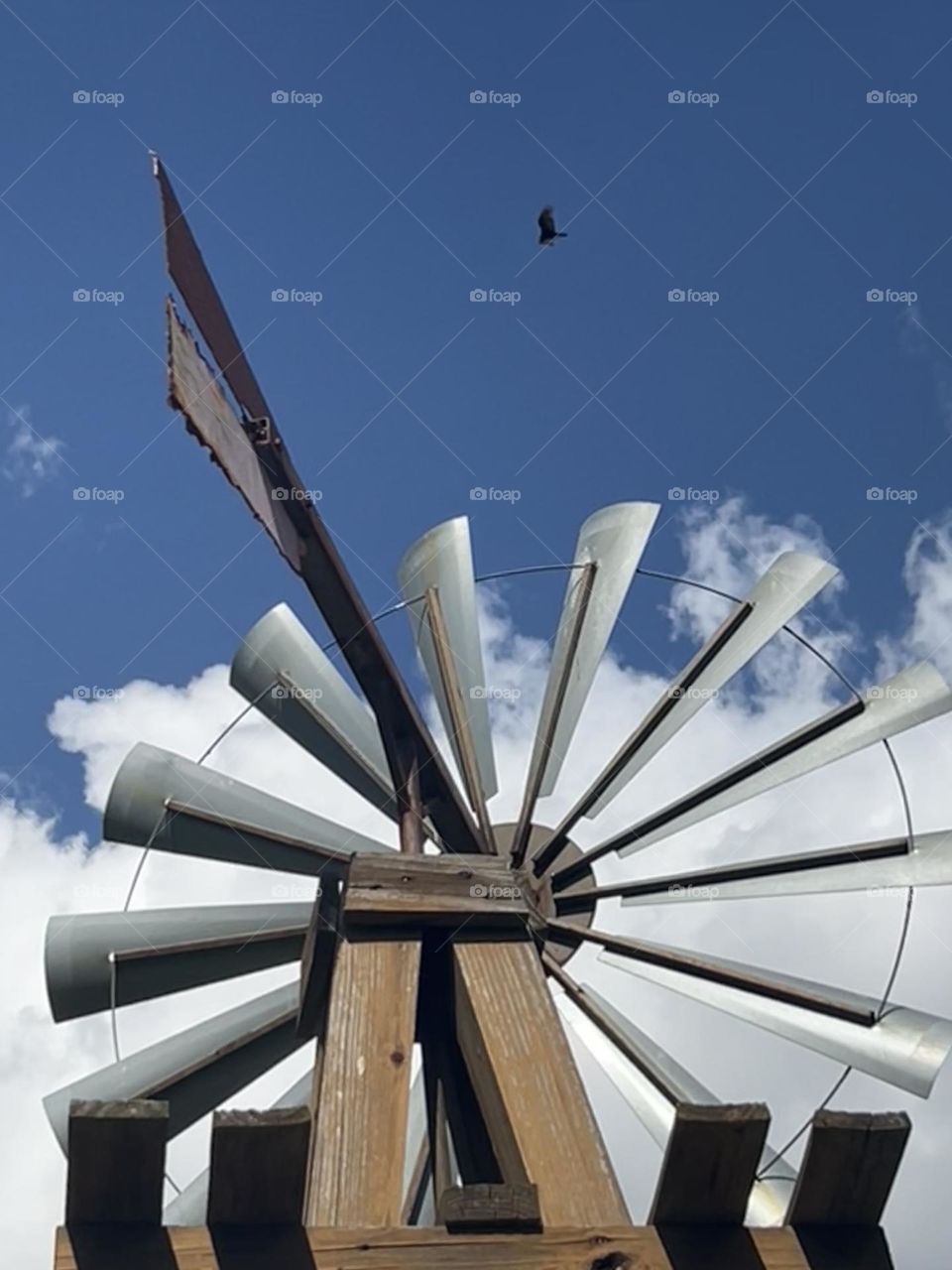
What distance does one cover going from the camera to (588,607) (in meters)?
6.98

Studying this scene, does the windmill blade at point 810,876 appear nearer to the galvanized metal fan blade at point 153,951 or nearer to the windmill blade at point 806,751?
the windmill blade at point 806,751

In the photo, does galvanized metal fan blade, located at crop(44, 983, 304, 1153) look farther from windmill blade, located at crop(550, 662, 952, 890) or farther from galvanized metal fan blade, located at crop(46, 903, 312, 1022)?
windmill blade, located at crop(550, 662, 952, 890)

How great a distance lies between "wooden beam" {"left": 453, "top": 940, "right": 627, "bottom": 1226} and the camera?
10.7 ft

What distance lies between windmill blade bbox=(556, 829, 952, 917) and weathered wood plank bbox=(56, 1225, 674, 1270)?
3304 mm

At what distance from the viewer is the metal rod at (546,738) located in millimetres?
5844

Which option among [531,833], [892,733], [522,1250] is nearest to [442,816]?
[531,833]

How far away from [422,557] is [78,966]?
263 centimetres

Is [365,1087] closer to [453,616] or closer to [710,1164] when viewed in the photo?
[710,1164]

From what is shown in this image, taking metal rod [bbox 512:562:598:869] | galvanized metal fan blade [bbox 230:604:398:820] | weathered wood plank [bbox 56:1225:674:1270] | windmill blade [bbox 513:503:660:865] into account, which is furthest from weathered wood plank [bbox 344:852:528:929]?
galvanized metal fan blade [bbox 230:604:398:820]

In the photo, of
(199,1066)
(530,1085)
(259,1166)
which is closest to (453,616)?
(199,1066)

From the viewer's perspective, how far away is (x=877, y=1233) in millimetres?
2721

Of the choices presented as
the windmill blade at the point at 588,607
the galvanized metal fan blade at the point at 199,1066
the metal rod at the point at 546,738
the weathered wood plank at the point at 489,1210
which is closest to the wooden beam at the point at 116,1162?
the weathered wood plank at the point at 489,1210

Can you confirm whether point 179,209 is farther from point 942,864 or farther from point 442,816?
point 942,864

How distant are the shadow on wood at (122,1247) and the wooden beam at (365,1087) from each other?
73 centimetres
